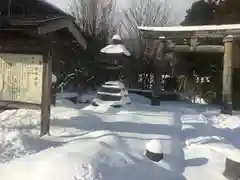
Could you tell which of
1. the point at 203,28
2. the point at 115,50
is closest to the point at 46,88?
the point at 115,50

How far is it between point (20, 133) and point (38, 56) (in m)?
1.65

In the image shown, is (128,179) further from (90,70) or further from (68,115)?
(90,70)

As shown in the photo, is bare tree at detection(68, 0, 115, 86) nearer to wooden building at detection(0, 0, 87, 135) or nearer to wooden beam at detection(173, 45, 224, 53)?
wooden beam at detection(173, 45, 224, 53)

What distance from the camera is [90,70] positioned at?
21.2 metres

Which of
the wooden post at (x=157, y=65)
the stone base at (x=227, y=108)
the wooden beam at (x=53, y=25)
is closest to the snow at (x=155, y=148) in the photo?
the wooden beam at (x=53, y=25)

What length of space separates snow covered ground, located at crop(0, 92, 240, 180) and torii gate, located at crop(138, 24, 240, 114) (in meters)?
1.44

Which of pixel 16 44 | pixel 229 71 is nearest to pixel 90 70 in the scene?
pixel 229 71

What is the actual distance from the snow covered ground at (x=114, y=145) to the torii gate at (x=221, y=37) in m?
1.44

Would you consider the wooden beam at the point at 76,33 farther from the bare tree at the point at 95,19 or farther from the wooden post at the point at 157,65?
the bare tree at the point at 95,19

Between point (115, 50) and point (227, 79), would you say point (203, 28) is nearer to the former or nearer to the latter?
point (227, 79)

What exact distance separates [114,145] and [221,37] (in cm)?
860

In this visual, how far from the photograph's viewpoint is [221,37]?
13.3 m

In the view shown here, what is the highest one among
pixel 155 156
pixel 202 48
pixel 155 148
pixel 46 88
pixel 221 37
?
pixel 221 37

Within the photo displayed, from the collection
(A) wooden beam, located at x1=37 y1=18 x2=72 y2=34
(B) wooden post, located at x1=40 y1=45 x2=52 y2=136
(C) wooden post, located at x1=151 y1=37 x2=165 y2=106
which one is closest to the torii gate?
(C) wooden post, located at x1=151 y1=37 x2=165 y2=106
